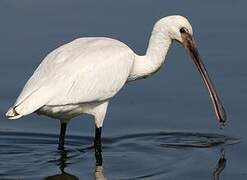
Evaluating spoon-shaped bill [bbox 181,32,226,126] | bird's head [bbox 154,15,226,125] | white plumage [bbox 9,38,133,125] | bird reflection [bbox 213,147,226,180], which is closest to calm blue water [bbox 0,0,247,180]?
bird reflection [bbox 213,147,226,180]

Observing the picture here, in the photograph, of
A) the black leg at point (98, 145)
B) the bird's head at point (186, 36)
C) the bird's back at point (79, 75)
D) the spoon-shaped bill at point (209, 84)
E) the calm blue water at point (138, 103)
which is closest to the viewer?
the bird's back at point (79, 75)

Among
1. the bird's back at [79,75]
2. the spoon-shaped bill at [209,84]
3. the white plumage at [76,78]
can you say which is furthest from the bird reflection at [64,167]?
the spoon-shaped bill at [209,84]

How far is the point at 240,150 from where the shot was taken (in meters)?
14.0

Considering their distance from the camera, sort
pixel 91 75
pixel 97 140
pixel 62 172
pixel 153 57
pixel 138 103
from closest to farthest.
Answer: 1. pixel 62 172
2. pixel 91 75
3. pixel 97 140
4. pixel 153 57
5. pixel 138 103

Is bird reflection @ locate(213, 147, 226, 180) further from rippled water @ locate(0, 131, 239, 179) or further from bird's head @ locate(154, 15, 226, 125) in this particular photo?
bird's head @ locate(154, 15, 226, 125)

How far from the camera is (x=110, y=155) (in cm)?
1420

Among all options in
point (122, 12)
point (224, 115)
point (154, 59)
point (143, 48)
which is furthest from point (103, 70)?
point (122, 12)

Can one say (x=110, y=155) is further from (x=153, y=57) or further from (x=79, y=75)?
(x=153, y=57)

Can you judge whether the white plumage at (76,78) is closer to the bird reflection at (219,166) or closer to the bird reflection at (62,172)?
the bird reflection at (62,172)

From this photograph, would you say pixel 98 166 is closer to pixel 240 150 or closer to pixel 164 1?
pixel 240 150

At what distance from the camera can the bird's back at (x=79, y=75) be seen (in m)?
13.3

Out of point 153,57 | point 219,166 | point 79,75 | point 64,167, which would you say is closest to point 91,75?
point 79,75

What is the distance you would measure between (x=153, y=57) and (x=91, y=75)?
1.06 m

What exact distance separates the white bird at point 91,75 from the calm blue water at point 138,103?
0.46 m
